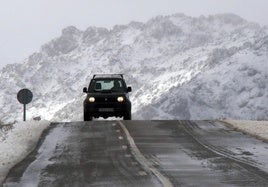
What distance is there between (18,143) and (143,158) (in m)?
4.65

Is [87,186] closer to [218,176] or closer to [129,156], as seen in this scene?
[218,176]

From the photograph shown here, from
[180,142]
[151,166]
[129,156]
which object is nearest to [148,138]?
[180,142]

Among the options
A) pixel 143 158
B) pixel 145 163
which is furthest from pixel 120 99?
pixel 145 163

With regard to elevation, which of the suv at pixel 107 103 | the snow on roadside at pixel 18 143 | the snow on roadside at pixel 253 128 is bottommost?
the snow on roadside at pixel 253 128

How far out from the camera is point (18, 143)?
61.3 ft

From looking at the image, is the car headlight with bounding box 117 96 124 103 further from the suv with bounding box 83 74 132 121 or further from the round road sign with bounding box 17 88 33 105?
the round road sign with bounding box 17 88 33 105

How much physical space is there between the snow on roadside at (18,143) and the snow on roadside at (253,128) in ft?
22.5

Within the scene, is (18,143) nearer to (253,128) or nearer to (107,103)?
(253,128)

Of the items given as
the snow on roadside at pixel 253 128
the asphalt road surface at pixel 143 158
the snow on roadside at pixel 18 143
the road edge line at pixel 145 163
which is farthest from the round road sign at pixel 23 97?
the snow on roadside at pixel 253 128

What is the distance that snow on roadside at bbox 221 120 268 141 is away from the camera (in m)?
21.6

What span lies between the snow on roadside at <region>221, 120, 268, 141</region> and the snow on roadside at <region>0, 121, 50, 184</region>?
687cm

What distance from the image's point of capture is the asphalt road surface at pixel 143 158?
1217cm

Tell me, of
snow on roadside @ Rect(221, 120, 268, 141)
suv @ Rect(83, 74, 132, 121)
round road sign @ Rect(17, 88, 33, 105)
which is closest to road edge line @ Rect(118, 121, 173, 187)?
snow on roadside @ Rect(221, 120, 268, 141)

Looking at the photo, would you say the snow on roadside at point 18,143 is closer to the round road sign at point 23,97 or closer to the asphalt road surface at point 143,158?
the asphalt road surface at point 143,158
